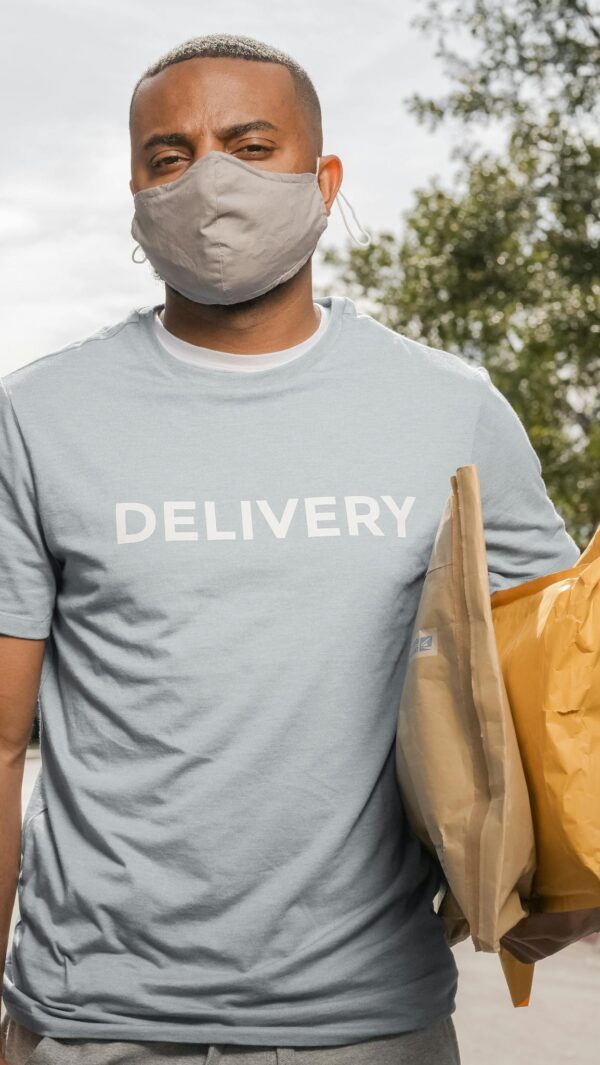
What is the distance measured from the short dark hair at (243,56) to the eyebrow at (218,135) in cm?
8

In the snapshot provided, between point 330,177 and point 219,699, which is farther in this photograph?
point 330,177

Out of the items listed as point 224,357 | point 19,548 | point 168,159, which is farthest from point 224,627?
point 168,159

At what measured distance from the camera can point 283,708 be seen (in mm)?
1994

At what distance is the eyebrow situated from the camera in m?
2.21

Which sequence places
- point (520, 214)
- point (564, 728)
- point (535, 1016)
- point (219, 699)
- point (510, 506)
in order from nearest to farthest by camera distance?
point (564, 728) < point (219, 699) < point (510, 506) < point (535, 1016) < point (520, 214)

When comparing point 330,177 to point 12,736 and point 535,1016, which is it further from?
point 535,1016

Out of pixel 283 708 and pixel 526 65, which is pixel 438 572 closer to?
pixel 283 708

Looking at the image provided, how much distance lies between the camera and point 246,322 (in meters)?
2.27

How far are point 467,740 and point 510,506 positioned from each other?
1.73 feet

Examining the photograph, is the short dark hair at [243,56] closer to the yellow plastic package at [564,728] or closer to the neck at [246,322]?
the neck at [246,322]

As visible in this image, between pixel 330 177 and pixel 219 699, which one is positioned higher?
pixel 330 177

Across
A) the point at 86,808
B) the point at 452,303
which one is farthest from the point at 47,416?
the point at 452,303

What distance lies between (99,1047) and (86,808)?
32 centimetres

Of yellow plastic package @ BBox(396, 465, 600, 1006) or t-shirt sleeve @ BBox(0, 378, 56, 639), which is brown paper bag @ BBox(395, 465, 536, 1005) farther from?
t-shirt sleeve @ BBox(0, 378, 56, 639)
